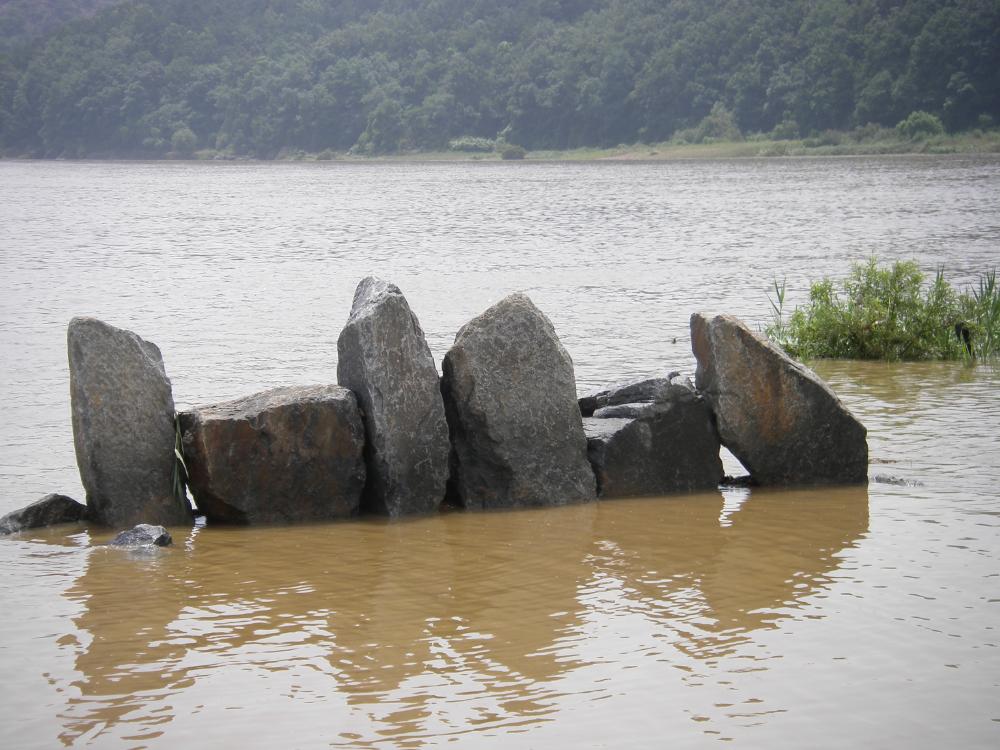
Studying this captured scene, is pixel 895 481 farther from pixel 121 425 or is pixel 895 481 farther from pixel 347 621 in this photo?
pixel 121 425

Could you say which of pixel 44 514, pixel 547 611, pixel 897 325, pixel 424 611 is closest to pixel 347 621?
pixel 424 611

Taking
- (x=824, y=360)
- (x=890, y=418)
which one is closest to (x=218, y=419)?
(x=890, y=418)

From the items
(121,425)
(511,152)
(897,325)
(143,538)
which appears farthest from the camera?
(511,152)

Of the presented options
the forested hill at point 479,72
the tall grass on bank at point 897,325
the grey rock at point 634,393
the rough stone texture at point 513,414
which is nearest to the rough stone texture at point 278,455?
the rough stone texture at point 513,414

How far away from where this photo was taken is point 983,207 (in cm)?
4731

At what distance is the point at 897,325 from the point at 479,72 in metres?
131

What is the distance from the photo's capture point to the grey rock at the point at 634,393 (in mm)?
9688

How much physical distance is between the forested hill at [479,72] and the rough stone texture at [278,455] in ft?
338

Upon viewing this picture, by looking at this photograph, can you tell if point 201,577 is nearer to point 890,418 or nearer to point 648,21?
point 890,418

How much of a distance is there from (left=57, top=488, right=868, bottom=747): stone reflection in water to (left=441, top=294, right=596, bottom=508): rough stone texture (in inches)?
10.9

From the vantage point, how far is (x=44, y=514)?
8.98 meters

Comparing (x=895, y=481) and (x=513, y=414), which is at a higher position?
(x=513, y=414)

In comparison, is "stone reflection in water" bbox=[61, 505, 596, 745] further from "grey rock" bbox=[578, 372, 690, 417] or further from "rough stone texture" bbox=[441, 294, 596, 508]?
"grey rock" bbox=[578, 372, 690, 417]

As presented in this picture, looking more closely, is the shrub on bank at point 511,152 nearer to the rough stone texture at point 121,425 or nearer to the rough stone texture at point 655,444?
the rough stone texture at point 655,444
